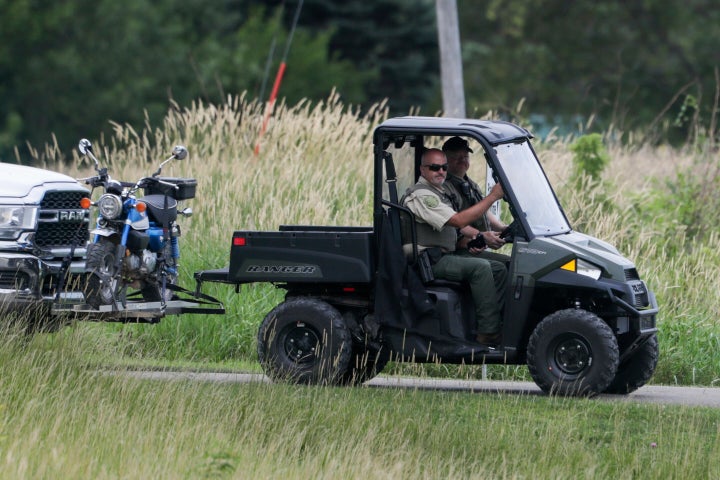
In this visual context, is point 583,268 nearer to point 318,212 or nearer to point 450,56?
point 318,212

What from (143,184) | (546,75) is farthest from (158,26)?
(143,184)

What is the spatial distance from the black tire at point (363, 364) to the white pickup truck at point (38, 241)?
1.99 m

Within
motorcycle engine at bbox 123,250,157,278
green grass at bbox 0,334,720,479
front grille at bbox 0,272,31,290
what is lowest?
green grass at bbox 0,334,720,479

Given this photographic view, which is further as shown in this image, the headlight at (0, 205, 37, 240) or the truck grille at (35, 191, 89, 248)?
the truck grille at (35, 191, 89, 248)

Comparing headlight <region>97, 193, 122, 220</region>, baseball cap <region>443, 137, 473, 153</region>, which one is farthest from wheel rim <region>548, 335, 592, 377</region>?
headlight <region>97, 193, 122, 220</region>

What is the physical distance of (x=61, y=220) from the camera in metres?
11.7

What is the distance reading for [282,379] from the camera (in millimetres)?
11109

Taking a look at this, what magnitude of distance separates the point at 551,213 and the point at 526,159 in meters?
0.42

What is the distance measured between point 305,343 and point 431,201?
1388 millimetres

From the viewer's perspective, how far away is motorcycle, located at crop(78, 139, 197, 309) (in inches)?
437

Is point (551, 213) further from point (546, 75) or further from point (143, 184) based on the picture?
point (546, 75)

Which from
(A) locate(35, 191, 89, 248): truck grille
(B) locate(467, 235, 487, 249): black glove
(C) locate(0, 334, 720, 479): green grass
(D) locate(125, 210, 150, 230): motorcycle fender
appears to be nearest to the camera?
(C) locate(0, 334, 720, 479): green grass

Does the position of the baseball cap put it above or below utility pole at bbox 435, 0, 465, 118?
below

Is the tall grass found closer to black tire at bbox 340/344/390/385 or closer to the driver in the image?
black tire at bbox 340/344/390/385
